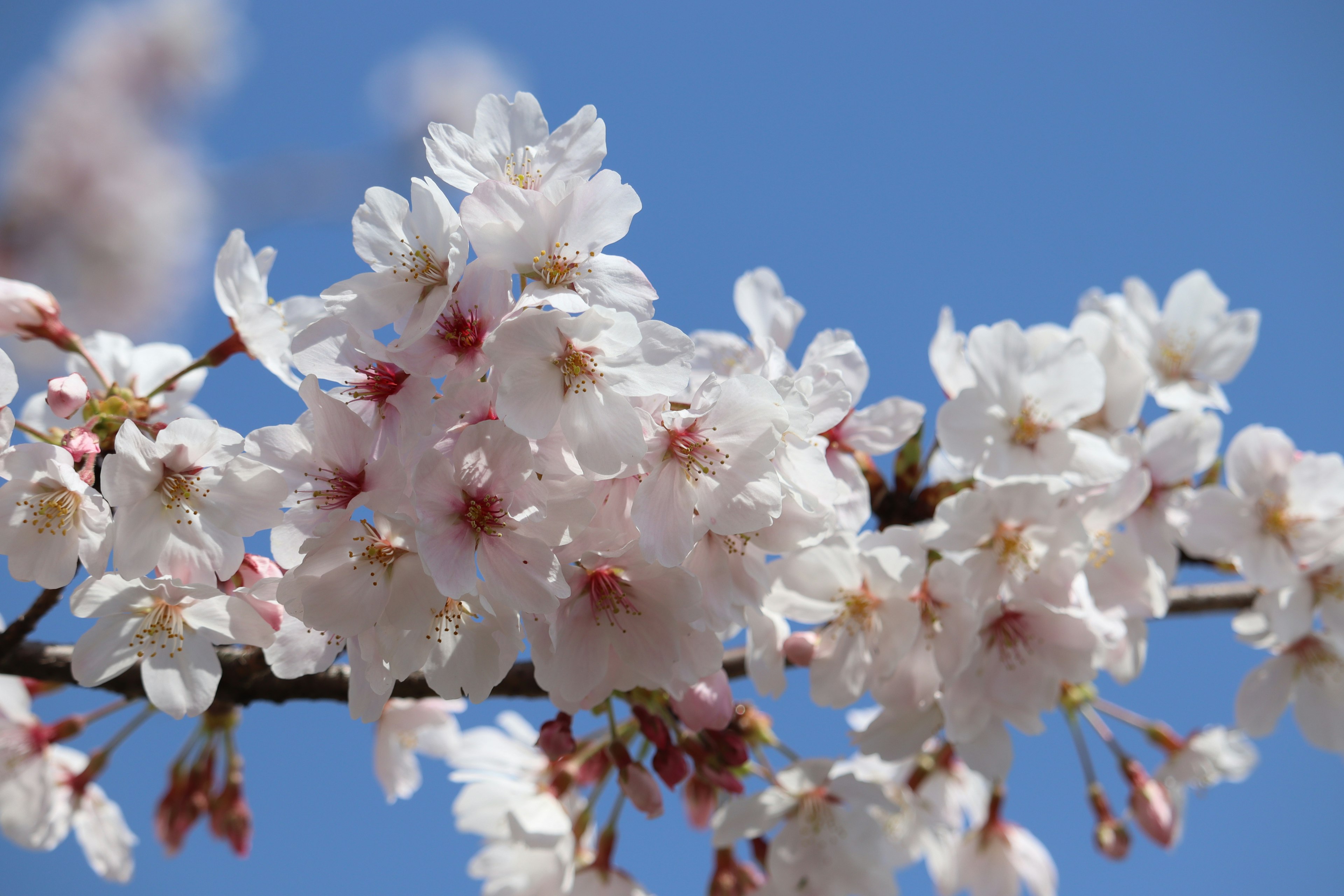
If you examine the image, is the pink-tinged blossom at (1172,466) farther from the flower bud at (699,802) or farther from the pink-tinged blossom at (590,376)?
the pink-tinged blossom at (590,376)

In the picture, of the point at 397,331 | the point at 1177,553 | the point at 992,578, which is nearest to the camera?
the point at 397,331

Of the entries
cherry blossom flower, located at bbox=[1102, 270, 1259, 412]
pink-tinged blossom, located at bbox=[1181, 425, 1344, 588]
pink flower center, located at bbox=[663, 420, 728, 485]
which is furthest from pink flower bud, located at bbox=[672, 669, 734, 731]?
cherry blossom flower, located at bbox=[1102, 270, 1259, 412]

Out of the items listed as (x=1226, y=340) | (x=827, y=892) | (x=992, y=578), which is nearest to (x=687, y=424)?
(x=992, y=578)

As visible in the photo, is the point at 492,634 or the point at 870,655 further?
the point at 870,655

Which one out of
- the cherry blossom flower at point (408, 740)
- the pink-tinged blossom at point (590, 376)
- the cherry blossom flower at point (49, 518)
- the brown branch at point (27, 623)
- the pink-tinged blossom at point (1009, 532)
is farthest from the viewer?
the cherry blossom flower at point (408, 740)

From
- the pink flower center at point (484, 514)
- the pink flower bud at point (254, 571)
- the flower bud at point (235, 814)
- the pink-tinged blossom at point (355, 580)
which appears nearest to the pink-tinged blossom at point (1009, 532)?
the pink flower center at point (484, 514)

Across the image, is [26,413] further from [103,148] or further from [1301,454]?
[1301,454]

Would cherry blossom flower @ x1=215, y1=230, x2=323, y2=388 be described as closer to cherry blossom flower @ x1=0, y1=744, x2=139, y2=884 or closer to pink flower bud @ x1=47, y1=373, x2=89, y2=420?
pink flower bud @ x1=47, y1=373, x2=89, y2=420
